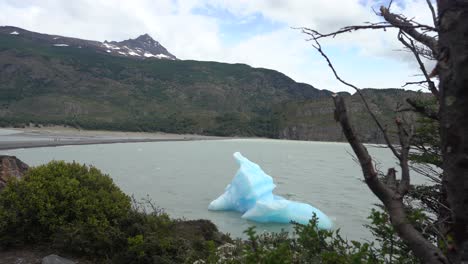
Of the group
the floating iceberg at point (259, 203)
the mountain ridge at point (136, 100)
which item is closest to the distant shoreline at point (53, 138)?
the mountain ridge at point (136, 100)

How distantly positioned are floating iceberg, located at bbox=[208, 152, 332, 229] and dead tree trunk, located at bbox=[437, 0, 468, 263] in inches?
489

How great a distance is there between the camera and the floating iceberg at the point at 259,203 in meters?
14.2

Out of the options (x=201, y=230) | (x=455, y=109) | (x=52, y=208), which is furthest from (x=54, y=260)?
(x=455, y=109)

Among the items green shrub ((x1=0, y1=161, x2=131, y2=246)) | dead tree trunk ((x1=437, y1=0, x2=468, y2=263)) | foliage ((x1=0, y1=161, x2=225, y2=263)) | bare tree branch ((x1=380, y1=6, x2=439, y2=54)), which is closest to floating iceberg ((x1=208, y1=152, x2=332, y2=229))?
foliage ((x1=0, y1=161, x2=225, y2=263))

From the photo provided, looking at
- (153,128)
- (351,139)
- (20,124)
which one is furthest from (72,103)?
(351,139)

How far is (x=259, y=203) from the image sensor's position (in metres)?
14.8

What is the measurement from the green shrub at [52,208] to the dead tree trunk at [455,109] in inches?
206

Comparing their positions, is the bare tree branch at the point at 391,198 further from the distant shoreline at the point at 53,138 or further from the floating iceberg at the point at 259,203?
the distant shoreline at the point at 53,138

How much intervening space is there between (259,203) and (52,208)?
9802mm

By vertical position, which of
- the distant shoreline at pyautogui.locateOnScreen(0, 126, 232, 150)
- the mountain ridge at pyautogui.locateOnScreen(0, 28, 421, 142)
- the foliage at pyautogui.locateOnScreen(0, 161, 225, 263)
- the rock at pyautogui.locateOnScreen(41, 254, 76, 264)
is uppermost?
the mountain ridge at pyautogui.locateOnScreen(0, 28, 421, 142)

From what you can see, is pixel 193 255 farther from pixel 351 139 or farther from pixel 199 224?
pixel 351 139

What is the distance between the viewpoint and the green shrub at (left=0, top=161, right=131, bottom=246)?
5.74 meters

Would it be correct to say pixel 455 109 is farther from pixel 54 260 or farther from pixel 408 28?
pixel 54 260

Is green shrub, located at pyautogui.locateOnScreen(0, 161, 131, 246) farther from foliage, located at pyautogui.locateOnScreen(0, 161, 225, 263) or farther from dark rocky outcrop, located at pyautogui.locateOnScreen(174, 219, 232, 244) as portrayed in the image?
dark rocky outcrop, located at pyautogui.locateOnScreen(174, 219, 232, 244)
